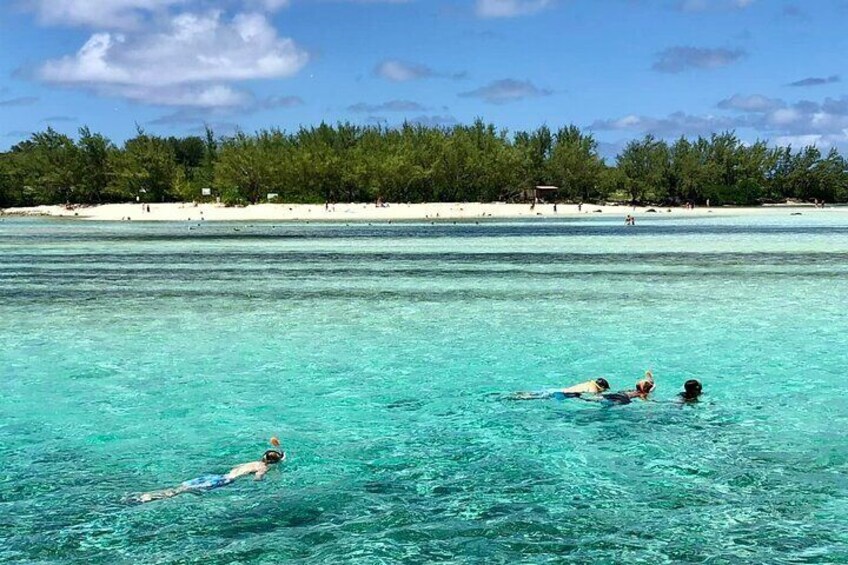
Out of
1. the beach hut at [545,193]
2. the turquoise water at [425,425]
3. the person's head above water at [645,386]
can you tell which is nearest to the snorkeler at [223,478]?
the turquoise water at [425,425]

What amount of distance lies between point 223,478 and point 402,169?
357 ft

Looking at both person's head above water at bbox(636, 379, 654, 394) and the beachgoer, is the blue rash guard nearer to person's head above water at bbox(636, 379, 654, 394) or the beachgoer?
person's head above water at bbox(636, 379, 654, 394)

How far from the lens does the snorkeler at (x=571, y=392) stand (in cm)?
1549

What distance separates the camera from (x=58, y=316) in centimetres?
2694

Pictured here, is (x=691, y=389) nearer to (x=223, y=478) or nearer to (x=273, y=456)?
(x=273, y=456)

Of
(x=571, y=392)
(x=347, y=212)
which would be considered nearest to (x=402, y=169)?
(x=347, y=212)

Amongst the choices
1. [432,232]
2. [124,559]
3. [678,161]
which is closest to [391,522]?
[124,559]

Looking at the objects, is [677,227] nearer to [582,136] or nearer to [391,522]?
[582,136]

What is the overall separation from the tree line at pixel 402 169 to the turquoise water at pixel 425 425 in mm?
88971

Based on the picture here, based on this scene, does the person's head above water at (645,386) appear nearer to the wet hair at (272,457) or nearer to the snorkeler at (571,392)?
the snorkeler at (571,392)

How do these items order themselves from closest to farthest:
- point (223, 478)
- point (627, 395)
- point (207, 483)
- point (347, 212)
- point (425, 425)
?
point (207, 483) < point (223, 478) < point (425, 425) < point (627, 395) < point (347, 212)

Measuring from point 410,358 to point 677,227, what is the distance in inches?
2729

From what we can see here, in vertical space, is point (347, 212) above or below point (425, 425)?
above

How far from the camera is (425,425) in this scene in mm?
14344
